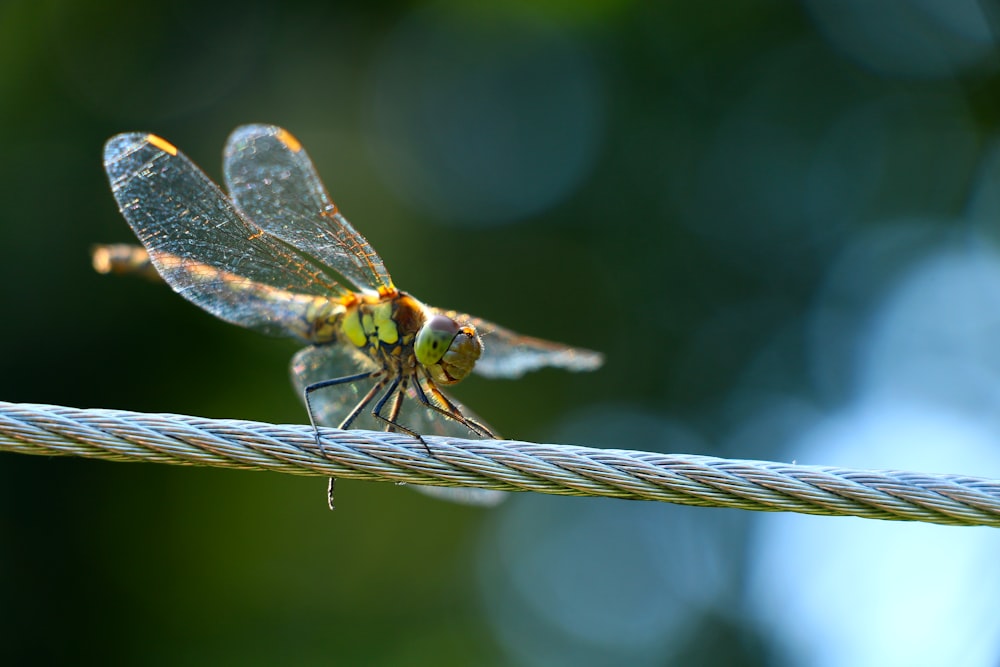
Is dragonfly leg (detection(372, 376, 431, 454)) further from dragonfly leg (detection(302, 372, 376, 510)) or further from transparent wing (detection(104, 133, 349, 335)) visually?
transparent wing (detection(104, 133, 349, 335))

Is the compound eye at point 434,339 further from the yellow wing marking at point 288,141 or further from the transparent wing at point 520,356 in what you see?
the yellow wing marking at point 288,141

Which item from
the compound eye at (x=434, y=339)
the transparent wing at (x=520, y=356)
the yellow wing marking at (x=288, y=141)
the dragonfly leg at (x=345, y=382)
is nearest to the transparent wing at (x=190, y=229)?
the yellow wing marking at (x=288, y=141)

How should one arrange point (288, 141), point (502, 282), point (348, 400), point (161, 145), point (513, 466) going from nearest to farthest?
point (513, 466)
point (161, 145)
point (288, 141)
point (348, 400)
point (502, 282)

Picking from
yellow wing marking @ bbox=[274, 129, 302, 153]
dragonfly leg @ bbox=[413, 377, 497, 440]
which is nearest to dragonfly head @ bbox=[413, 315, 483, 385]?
dragonfly leg @ bbox=[413, 377, 497, 440]

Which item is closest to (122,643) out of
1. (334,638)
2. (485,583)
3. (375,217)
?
(334,638)

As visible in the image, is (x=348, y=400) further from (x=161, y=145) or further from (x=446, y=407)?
(x=161, y=145)

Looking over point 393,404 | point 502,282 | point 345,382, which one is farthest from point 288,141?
point 502,282

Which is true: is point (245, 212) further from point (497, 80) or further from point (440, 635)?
point (497, 80)
